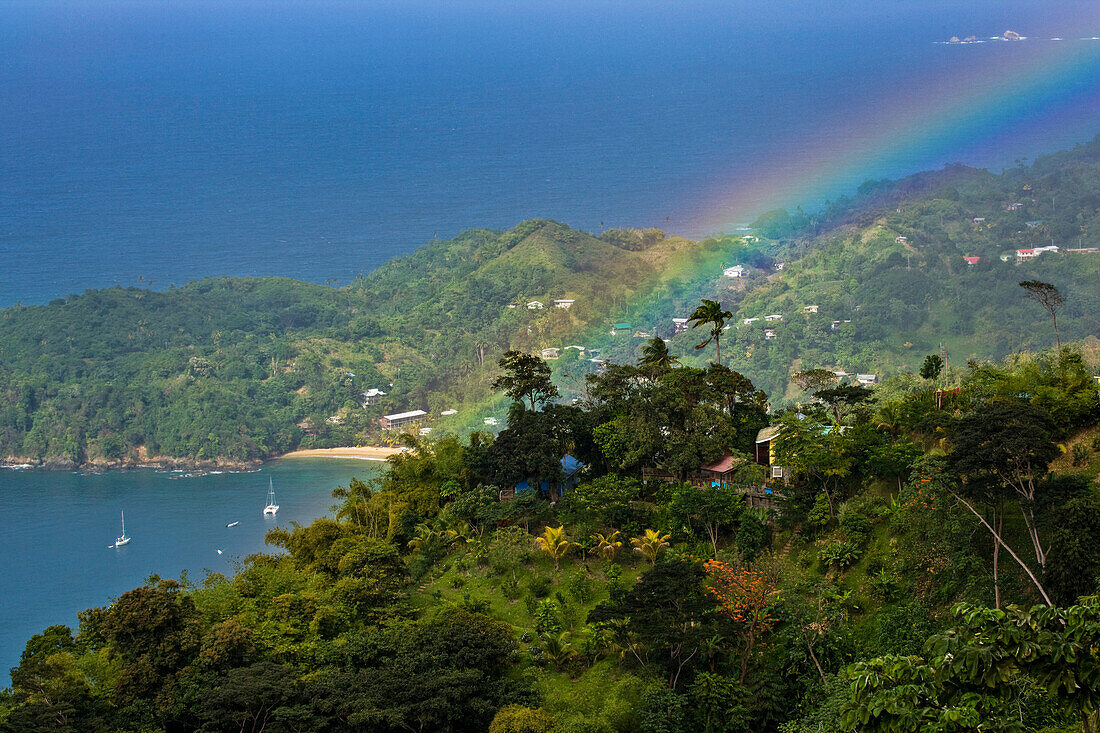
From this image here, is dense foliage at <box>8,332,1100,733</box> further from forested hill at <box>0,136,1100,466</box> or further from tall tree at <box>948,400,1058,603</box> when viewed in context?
forested hill at <box>0,136,1100,466</box>

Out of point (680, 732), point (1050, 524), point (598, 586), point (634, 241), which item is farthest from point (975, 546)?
point (634, 241)

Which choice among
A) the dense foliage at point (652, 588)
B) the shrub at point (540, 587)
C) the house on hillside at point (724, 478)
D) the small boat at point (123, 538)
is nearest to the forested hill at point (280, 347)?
the small boat at point (123, 538)

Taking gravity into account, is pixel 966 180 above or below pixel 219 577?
Answer: above

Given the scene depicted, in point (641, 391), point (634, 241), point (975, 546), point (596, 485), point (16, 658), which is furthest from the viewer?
point (634, 241)

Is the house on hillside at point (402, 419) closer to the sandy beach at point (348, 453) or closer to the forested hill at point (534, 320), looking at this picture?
the forested hill at point (534, 320)

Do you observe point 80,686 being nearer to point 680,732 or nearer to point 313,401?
point 680,732

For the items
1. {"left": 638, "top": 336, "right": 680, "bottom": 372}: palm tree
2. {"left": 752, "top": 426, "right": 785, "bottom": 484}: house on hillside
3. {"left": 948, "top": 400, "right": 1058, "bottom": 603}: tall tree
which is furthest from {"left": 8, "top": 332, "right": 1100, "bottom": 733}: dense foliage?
{"left": 638, "top": 336, "right": 680, "bottom": 372}: palm tree
